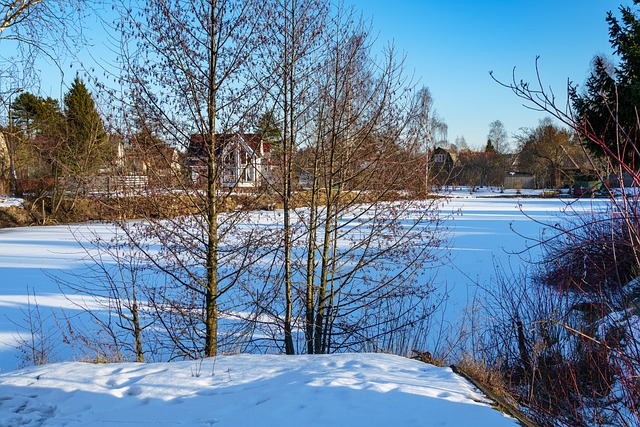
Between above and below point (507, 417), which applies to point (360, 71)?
above

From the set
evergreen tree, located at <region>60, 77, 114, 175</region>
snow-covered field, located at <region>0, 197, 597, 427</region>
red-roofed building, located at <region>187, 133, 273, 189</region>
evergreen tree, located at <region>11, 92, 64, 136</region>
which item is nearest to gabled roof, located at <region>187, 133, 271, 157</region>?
red-roofed building, located at <region>187, 133, 273, 189</region>

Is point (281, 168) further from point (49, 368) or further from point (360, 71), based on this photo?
point (49, 368)

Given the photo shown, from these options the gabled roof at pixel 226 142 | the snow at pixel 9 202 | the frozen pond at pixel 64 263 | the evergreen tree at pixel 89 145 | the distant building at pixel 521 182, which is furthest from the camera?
the distant building at pixel 521 182

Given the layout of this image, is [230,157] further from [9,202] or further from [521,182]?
[521,182]

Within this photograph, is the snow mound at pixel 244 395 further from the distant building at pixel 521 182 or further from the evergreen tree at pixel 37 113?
the distant building at pixel 521 182

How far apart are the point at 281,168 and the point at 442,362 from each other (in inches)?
121

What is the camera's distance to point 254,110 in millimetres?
5578

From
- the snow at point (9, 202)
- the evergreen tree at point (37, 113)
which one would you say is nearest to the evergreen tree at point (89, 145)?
the evergreen tree at point (37, 113)

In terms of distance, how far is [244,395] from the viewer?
3500 mm

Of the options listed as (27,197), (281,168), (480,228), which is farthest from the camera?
(27,197)

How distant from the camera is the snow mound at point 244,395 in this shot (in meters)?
3.10

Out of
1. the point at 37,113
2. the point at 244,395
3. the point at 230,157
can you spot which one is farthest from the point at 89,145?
the point at 37,113

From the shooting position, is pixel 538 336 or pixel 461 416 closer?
pixel 461 416

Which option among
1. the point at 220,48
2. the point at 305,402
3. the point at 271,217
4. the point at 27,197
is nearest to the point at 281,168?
the point at 271,217
